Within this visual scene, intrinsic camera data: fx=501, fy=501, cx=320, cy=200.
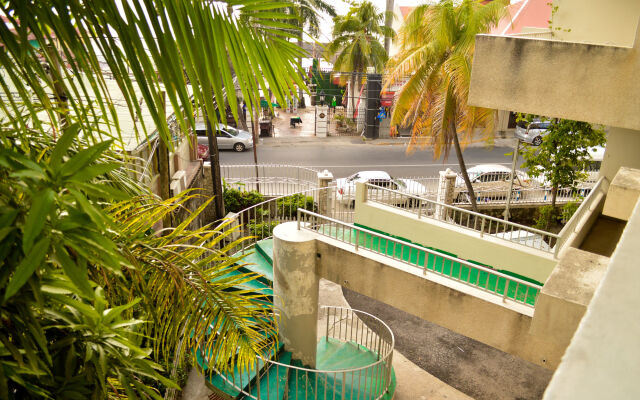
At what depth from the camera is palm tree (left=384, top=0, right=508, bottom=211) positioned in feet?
41.9

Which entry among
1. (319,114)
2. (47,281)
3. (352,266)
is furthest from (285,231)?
(319,114)

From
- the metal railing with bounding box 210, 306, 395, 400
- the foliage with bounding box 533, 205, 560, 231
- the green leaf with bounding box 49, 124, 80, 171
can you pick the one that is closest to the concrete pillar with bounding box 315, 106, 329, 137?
the foliage with bounding box 533, 205, 560, 231

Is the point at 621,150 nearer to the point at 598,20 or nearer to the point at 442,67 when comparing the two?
the point at 598,20

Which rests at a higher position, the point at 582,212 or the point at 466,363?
the point at 582,212

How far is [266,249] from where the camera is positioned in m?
11.3

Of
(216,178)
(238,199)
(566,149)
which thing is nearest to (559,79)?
(566,149)

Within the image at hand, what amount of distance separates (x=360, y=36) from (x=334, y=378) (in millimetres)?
20988

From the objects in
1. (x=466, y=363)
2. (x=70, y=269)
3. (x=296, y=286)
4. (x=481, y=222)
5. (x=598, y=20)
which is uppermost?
(x=598, y=20)

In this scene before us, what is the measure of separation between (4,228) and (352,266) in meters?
7.50

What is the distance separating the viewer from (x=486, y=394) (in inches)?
399

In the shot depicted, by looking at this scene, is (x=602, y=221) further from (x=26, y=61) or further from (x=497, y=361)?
(x=26, y=61)

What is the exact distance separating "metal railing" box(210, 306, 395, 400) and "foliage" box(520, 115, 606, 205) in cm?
665

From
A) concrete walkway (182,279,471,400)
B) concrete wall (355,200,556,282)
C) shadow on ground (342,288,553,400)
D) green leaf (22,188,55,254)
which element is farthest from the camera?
shadow on ground (342,288,553,400)

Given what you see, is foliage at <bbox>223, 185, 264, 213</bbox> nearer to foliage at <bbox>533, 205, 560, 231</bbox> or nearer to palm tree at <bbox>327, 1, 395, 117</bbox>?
foliage at <bbox>533, 205, 560, 231</bbox>
